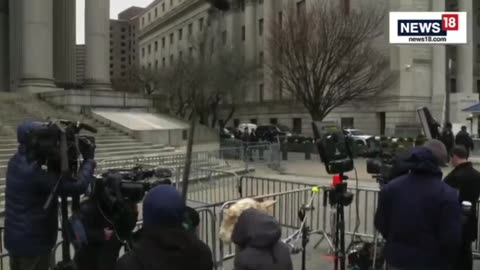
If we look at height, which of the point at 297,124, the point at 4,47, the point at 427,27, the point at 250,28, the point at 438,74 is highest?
the point at 250,28

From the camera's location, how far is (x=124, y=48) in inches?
3846

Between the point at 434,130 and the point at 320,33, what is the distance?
2184cm

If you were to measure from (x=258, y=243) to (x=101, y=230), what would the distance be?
1716 mm

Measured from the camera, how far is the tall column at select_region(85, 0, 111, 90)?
27.2 metres

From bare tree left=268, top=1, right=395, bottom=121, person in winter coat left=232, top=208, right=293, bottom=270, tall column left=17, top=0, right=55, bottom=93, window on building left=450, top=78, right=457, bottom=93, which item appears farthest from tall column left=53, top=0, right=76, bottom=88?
window on building left=450, top=78, right=457, bottom=93

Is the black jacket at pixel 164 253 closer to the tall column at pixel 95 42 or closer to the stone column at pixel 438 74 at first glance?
the tall column at pixel 95 42

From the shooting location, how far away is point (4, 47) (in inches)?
1237

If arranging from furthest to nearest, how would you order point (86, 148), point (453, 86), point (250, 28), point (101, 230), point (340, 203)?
1. point (250, 28)
2. point (453, 86)
3. point (340, 203)
4. point (101, 230)
5. point (86, 148)

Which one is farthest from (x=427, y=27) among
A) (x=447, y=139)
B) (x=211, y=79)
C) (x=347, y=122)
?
(x=347, y=122)

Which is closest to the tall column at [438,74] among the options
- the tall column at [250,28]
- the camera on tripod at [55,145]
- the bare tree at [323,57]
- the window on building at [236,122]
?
the bare tree at [323,57]

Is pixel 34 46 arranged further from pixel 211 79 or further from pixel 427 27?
pixel 427 27

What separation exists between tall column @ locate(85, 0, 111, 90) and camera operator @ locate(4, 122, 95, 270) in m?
23.6

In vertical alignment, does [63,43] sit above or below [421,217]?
above

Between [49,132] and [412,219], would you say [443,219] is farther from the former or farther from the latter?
[49,132]
